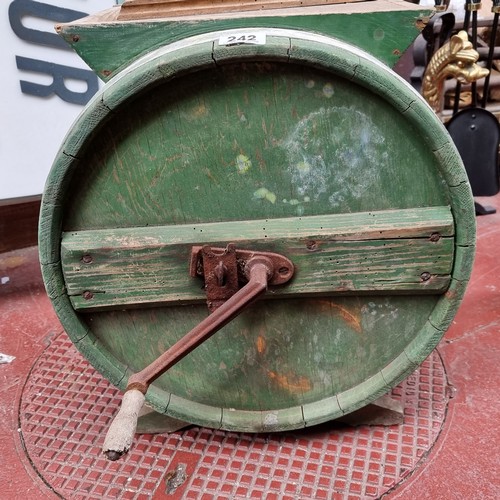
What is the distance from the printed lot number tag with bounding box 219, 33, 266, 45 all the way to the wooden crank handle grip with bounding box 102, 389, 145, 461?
71 cm

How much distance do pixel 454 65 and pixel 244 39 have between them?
1549 mm

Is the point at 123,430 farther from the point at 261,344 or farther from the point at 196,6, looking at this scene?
the point at 196,6

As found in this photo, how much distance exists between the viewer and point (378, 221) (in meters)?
1.23

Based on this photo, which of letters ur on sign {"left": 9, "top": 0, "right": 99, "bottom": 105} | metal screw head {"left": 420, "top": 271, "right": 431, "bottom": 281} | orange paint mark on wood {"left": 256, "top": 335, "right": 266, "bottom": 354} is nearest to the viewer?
metal screw head {"left": 420, "top": 271, "right": 431, "bottom": 281}

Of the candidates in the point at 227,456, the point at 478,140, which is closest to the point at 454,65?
the point at 478,140

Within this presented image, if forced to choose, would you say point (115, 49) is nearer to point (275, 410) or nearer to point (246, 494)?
point (275, 410)

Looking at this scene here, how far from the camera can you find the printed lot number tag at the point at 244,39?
3.55 feet

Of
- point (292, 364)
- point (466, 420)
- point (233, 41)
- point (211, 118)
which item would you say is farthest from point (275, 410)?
point (233, 41)

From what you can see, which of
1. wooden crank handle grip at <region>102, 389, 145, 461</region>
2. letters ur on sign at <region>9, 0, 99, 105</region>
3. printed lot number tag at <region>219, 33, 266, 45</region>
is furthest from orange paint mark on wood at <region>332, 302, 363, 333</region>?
letters ur on sign at <region>9, 0, 99, 105</region>

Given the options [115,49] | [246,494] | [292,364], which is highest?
[115,49]

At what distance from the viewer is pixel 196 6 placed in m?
1.32

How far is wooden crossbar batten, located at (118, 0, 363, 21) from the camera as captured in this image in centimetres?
131

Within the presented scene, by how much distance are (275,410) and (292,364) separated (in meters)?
0.14

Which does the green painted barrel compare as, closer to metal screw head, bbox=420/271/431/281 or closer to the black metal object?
metal screw head, bbox=420/271/431/281
